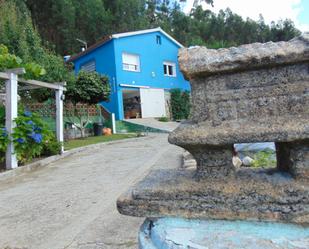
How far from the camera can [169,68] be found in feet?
82.8

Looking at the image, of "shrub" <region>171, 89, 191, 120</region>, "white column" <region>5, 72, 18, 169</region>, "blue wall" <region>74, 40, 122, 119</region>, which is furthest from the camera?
"shrub" <region>171, 89, 191, 120</region>

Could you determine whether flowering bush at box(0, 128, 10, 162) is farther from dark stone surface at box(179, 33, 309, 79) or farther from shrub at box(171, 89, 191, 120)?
shrub at box(171, 89, 191, 120)

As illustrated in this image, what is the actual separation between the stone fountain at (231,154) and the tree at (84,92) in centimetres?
1440

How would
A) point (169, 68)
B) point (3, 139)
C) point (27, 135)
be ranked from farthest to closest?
1. point (169, 68)
2. point (27, 135)
3. point (3, 139)

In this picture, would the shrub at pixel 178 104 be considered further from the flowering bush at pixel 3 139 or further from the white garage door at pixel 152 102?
the flowering bush at pixel 3 139

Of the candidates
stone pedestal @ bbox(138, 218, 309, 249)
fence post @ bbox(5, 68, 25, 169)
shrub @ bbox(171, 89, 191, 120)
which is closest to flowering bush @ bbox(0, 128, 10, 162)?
fence post @ bbox(5, 68, 25, 169)

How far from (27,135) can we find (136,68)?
1560cm

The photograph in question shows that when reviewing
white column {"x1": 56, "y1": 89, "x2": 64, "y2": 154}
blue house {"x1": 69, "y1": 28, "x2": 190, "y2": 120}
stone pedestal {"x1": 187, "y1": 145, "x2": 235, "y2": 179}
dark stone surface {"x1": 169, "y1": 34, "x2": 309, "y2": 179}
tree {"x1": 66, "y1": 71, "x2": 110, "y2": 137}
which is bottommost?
stone pedestal {"x1": 187, "y1": 145, "x2": 235, "y2": 179}

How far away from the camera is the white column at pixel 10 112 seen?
24.1 ft

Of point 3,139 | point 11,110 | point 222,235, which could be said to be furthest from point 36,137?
point 222,235

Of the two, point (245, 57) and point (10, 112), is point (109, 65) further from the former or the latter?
point (245, 57)

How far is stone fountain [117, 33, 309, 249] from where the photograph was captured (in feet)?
4.96

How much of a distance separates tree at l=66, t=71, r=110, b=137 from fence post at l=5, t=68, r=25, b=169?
25.6ft

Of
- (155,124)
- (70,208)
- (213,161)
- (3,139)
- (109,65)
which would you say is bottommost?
(70,208)
